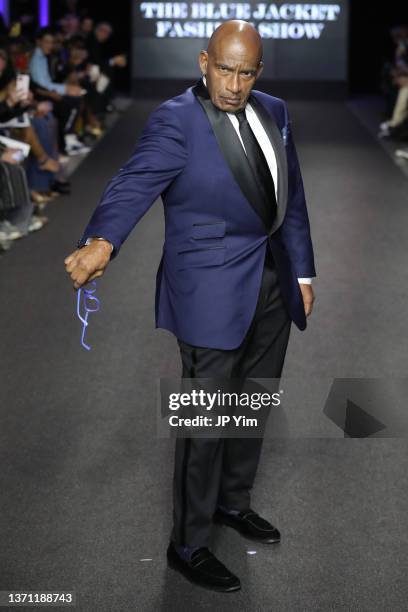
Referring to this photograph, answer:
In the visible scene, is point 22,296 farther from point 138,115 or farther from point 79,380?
point 138,115

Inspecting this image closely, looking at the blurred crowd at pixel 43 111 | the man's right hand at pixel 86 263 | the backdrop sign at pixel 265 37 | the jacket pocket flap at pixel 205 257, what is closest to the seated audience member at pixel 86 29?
the blurred crowd at pixel 43 111

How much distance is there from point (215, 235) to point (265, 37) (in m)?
15.3

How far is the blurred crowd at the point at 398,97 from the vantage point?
12461 millimetres

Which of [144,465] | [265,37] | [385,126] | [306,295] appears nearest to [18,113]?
[144,465]

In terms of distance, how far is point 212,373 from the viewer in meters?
2.81

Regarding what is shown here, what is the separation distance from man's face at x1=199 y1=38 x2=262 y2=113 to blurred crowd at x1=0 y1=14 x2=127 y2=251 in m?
4.44

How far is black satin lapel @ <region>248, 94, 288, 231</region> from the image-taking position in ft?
9.02

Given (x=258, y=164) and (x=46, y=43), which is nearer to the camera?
(x=258, y=164)

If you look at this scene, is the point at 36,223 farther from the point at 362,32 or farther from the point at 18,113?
the point at 362,32

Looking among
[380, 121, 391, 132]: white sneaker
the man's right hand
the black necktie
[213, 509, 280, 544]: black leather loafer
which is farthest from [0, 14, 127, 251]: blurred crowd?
the man's right hand

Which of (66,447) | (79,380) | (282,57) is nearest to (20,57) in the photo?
(79,380)

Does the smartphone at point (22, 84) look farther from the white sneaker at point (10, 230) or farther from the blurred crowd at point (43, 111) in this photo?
the white sneaker at point (10, 230)

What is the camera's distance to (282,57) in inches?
691

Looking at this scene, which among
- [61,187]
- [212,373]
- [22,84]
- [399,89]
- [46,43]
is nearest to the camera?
[212,373]
